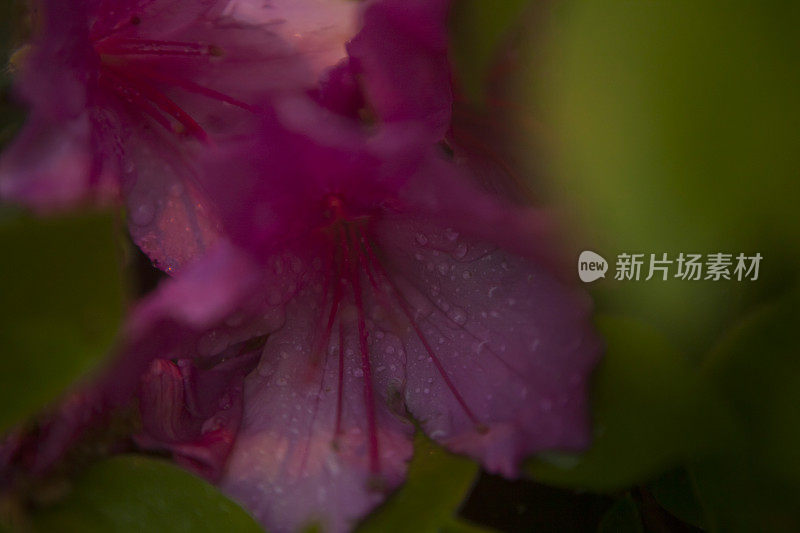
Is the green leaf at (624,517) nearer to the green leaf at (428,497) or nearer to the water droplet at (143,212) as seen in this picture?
the green leaf at (428,497)

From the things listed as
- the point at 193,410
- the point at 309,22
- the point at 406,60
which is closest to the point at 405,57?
the point at 406,60

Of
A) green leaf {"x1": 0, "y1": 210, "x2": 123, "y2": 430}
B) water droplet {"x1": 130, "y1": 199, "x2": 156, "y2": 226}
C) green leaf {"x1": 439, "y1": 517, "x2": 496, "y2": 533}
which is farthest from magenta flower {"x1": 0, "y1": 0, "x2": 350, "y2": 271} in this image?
green leaf {"x1": 439, "y1": 517, "x2": 496, "y2": 533}

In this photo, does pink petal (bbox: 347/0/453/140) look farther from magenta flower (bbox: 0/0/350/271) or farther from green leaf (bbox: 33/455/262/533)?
green leaf (bbox: 33/455/262/533)

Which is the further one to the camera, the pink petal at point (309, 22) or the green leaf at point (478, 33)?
the pink petal at point (309, 22)

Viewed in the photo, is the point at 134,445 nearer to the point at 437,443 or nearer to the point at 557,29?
the point at 437,443

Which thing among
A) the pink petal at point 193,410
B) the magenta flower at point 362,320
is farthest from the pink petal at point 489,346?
the pink petal at point 193,410

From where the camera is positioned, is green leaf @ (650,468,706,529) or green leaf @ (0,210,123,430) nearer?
green leaf @ (0,210,123,430)

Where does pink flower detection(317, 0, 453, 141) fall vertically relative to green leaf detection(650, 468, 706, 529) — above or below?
above

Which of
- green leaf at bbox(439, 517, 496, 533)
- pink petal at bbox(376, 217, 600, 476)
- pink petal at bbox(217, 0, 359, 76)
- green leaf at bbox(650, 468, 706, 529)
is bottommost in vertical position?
green leaf at bbox(650, 468, 706, 529)
